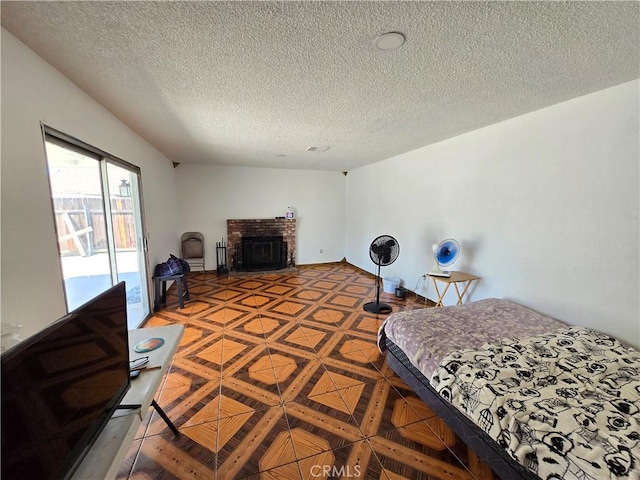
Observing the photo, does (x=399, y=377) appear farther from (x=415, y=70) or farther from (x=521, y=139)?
(x=521, y=139)

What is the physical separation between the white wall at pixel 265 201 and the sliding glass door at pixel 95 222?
2173 millimetres

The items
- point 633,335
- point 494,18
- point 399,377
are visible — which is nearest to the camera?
point 494,18

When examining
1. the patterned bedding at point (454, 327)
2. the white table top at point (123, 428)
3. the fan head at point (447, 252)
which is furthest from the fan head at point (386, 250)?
the white table top at point (123, 428)

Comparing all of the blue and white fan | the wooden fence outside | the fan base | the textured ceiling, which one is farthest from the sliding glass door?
the blue and white fan

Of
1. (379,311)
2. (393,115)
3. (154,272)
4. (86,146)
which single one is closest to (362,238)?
(379,311)

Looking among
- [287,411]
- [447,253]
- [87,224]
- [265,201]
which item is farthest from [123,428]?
[265,201]

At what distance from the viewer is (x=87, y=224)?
2.07 meters

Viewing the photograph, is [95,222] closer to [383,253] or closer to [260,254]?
[383,253]

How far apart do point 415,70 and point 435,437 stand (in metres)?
2.32

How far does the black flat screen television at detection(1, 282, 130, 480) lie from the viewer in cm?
59

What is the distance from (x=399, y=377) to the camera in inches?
85.4

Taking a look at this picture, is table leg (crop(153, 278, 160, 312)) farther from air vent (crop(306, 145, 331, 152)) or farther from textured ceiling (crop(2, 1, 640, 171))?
air vent (crop(306, 145, 331, 152))

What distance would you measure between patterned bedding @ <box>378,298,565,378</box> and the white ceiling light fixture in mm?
1871

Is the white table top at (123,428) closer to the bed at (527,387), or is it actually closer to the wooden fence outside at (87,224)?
the wooden fence outside at (87,224)
